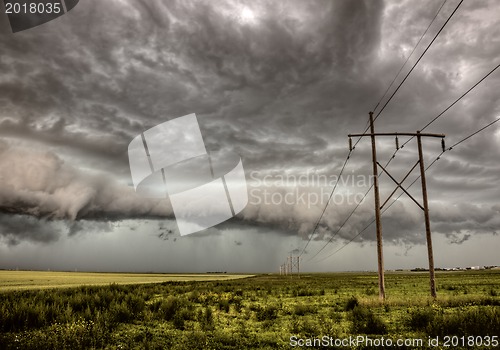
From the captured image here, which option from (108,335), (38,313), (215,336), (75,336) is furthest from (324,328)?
(38,313)

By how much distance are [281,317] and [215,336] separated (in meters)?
6.11

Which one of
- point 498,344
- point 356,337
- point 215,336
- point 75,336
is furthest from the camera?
point 215,336

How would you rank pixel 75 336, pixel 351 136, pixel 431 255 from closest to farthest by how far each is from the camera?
pixel 75 336
pixel 431 255
pixel 351 136

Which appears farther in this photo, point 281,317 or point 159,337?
point 281,317

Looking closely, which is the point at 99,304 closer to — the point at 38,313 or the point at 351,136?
the point at 38,313

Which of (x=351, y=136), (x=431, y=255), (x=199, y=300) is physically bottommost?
(x=199, y=300)

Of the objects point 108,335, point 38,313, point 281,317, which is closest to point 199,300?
point 281,317

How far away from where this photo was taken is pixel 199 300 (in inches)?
1075

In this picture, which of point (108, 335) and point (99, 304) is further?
point (99, 304)

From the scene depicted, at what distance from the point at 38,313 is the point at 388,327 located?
13610 millimetres

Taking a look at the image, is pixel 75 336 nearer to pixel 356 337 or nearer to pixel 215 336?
pixel 215 336

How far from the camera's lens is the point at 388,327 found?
1349 centimetres

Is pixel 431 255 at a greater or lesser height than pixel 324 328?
greater

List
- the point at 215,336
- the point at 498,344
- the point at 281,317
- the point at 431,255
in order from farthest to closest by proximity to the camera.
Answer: the point at 431,255 → the point at 281,317 → the point at 215,336 → the point at 498,344
